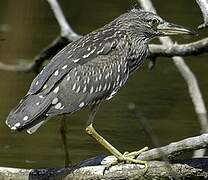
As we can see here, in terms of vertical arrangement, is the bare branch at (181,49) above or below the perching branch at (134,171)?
above

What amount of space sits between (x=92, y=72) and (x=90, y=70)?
2cm

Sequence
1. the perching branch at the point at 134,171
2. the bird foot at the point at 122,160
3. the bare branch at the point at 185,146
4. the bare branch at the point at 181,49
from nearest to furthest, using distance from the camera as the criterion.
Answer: the bare branch at the point at 185,146 < the perching branch at the point at 134,171 < the bird foot at the point at 122,160 < the bare branch at the point at 181,49

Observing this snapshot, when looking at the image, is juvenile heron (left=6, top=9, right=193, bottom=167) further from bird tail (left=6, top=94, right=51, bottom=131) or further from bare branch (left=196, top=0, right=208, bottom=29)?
bare branch (left=196, top=0, right=208, bottom=29)

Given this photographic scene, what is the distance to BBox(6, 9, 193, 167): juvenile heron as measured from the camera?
5.21 m

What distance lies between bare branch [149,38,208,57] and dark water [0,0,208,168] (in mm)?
1111

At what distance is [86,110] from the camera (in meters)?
8.47

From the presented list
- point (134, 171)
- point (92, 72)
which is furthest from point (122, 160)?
point (92, 72)

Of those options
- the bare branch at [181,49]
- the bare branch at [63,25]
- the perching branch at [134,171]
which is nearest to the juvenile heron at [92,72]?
the perching branch at [134,171]

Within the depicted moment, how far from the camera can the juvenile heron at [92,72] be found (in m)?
5.21

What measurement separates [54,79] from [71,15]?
7.52 metres

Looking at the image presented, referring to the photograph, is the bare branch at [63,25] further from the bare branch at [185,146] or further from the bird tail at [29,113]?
the bare branch at [185,146]

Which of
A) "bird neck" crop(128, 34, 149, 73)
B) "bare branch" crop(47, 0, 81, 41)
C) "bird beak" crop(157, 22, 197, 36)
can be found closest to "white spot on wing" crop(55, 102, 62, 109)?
"bird neck" crop(128, 34, 149, 73)

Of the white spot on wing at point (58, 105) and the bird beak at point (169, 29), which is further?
the bird beak at point (169, 29)

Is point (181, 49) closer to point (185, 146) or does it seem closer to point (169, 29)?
point (169, 29)
